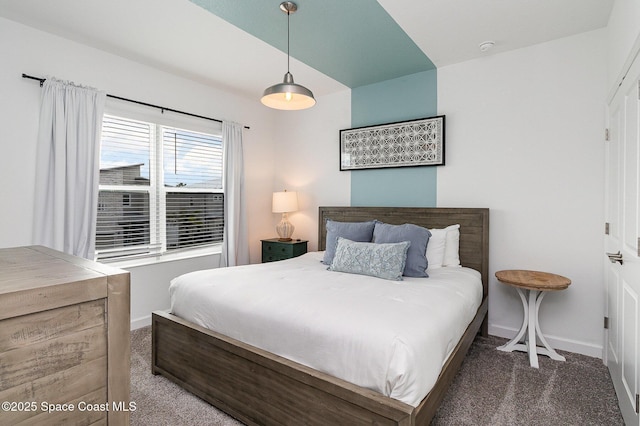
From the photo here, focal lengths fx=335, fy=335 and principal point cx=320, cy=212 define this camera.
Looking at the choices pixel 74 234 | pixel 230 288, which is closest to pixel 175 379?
pixel 230 288

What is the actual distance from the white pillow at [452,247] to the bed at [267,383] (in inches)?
19.0

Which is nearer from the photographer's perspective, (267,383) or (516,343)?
(267,383)

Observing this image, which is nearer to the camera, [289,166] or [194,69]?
[194,69]

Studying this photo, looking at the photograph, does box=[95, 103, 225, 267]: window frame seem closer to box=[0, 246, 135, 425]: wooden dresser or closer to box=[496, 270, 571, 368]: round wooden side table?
box=[0, 246, 135, 425]: wooden dresser

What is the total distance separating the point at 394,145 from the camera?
379 centimetres

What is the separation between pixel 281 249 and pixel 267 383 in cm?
255

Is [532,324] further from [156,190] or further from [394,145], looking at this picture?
[156,190]

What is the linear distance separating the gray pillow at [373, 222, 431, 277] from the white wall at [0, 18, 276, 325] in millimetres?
2200

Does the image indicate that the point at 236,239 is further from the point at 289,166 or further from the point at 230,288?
the point at 230,288

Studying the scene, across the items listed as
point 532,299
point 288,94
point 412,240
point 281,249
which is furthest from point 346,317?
point 281,249

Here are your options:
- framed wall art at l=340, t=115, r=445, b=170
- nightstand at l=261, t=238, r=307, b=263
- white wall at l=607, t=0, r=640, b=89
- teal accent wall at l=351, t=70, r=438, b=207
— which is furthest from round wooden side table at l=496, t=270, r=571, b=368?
nightstand at l=261, t=238, r=307, b=263

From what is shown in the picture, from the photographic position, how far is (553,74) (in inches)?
115

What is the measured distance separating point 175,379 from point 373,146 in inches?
118

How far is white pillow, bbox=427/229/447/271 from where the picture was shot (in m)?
3.09
